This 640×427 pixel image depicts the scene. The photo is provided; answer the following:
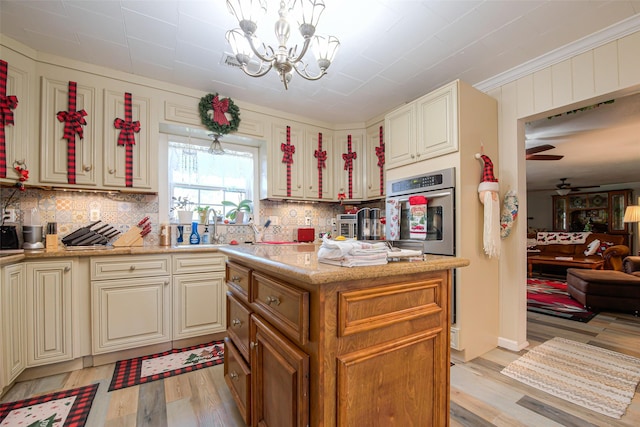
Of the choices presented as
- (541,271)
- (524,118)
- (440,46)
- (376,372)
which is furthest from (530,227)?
(376,372)

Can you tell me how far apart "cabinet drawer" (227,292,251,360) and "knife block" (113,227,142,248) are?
1512mm

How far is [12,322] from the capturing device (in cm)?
192

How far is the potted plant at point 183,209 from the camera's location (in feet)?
10.3

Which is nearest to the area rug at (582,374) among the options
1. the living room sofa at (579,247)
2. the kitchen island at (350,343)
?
the kitchen island at (350,343)

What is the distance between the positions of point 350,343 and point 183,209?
2861 mm

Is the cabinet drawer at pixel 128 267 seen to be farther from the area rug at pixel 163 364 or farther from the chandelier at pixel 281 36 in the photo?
the chandelier at pixel 281 36

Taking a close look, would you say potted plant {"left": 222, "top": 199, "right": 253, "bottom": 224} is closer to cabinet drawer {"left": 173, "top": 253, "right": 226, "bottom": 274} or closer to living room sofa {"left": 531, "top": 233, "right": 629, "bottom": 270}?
cabinet drawer {"left": 173, "top": 253, "right": 226, "bottom": 274}

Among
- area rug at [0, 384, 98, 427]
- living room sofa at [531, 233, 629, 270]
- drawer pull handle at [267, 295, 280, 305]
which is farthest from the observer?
living room sofa at [531, 233, 629, 270]

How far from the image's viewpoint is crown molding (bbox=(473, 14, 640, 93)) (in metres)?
1.97

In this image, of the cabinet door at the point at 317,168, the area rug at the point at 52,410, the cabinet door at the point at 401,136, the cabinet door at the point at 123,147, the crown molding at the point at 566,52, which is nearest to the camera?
the area rug at the point at 52,410

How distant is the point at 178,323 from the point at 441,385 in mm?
2299

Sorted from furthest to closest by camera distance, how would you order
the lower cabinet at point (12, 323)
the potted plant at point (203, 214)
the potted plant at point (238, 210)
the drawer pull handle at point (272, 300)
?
1. the potted plant at point (238, 210)
2. the potted plant at point (203, 214)
3. the lower cabinet at point (12, 323)
4. the drawer pull handle at point (272, 300)

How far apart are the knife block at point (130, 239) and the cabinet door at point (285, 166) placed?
146 cm

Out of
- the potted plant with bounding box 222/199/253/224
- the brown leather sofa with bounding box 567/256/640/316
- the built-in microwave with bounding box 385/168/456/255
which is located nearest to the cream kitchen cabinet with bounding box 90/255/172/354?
the potted plant with bounding box 222/199/253/224
